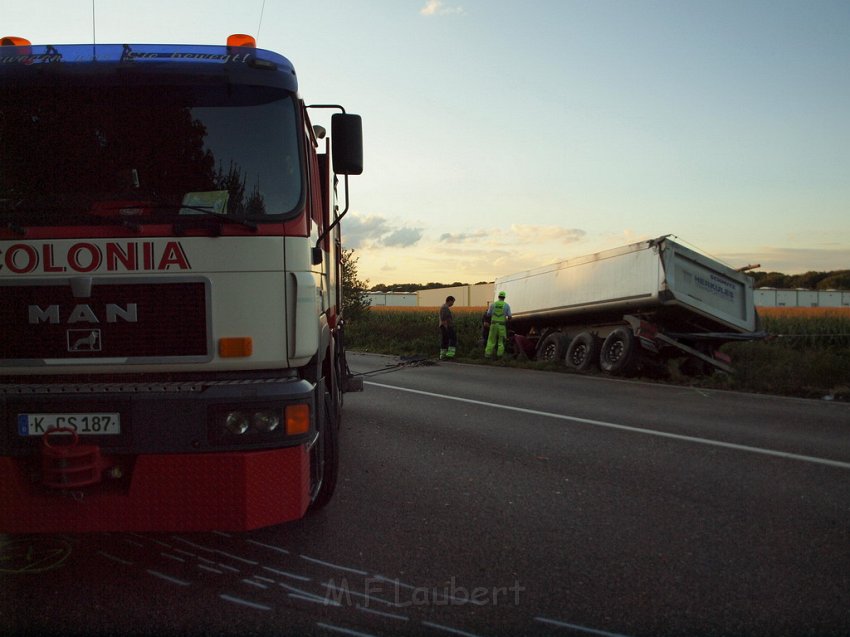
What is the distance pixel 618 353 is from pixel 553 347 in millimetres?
3106

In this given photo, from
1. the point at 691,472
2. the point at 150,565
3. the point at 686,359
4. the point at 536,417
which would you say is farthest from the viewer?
the point at 686,359

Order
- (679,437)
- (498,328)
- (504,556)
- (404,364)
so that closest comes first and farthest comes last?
(504,556) → (679,437) → (404,364) → (498,328)

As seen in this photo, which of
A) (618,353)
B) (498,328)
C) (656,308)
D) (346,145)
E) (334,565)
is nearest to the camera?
(334,565)

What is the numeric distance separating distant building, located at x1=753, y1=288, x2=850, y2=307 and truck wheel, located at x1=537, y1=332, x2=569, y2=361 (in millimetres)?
45117

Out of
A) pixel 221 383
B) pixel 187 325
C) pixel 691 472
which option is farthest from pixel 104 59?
pixel 691 472

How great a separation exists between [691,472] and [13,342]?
467 cm

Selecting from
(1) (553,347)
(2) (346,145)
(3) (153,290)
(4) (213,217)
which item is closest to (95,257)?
(3) (153,290)

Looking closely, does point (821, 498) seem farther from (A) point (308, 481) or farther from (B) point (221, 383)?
(B) point (221, 383)

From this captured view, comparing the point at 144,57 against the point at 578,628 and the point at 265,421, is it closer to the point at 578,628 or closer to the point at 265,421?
the point at 265,421

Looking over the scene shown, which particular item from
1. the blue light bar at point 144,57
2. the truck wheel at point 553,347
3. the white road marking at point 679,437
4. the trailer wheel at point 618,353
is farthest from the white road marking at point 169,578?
the truck wheel at point 553,347

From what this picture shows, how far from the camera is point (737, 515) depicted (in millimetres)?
4469

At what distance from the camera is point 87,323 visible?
3.43 metres

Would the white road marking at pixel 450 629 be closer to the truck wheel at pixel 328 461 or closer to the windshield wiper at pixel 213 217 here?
the truck wheel at pixel 328 461

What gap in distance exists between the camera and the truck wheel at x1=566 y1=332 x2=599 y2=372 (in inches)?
579
